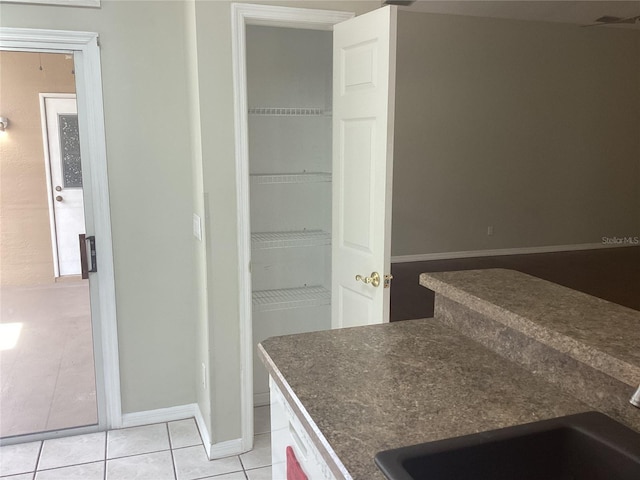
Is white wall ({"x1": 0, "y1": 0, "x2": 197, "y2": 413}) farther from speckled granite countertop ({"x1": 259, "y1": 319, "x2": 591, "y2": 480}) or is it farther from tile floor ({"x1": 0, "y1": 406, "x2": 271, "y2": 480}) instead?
speckled granite countertop ({"x1": 259, "y1": 319, "x2": 591, "y2": 480})

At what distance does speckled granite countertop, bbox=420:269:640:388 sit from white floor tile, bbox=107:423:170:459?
1905 millimetres

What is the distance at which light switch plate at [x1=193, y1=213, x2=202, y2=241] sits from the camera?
2828 millimetres

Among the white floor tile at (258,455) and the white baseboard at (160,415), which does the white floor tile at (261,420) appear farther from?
the white baseboard at (160,415)

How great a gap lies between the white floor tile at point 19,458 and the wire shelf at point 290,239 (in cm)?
161

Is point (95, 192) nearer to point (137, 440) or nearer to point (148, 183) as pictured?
point (148, 183)

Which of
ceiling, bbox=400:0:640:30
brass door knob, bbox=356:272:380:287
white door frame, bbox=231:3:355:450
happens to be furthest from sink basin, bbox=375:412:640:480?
ceiling, bbox=400:0:640:30

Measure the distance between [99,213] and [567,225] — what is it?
729cm

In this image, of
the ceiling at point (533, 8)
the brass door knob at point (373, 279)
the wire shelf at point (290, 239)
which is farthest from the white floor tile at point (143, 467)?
the ceiling at point (533, 8)

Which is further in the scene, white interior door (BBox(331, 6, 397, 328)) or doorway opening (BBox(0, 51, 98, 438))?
doorway opening (BBox(0, 51, 98, 438))

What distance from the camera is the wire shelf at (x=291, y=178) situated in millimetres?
3248

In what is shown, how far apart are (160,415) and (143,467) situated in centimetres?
46

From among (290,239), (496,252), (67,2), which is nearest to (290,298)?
(290,239)

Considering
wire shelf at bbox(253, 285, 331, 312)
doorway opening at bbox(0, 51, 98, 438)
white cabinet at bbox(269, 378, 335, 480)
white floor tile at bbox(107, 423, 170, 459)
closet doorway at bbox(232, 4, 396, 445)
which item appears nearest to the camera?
white cabinet at bbox(269, 378, 335, 480)

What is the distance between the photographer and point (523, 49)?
748cm
